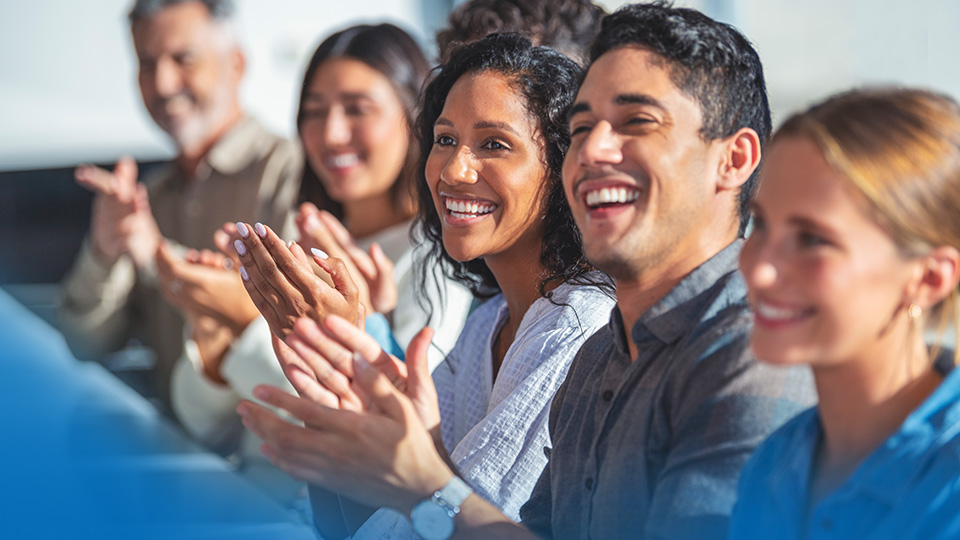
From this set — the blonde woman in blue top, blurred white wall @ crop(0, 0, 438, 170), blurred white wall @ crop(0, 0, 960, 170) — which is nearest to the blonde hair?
the blonde woman in blue top

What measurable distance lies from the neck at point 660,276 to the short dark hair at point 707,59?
0.07m

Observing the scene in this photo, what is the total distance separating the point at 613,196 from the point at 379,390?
263 mm

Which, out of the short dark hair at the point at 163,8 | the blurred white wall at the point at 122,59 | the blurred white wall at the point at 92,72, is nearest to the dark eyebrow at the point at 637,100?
the short dark hair at the point at 163,8

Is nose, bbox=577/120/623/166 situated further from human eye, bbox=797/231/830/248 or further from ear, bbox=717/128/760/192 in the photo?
human eye, bbox=797/231/830/248

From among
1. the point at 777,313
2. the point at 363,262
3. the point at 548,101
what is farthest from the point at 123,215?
the point at 777,313

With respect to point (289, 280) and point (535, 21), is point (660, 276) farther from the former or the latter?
point (535, 21)

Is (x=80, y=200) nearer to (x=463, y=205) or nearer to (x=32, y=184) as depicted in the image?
(x=32, y=184)

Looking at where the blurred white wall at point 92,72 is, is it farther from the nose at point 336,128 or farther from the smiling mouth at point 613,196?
the smiling mouth at point 613,196

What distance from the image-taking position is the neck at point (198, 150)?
8.05ft

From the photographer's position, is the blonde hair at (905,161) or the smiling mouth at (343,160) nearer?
the blonde hair at (905,161)

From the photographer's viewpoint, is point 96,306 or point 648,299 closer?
point 648,299

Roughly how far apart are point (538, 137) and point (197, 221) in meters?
1.49

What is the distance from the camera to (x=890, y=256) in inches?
24.3

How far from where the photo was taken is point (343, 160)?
1896 millimetres
